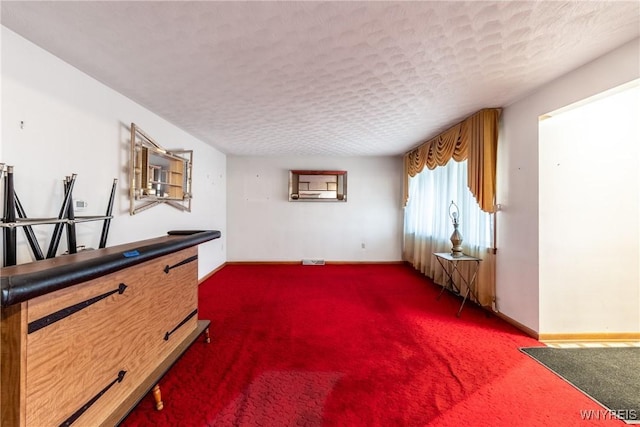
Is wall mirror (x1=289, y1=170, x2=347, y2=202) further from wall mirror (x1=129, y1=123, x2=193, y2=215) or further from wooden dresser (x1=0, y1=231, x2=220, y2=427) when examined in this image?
wooden dresser (x1=0, y1=231, x2=220, y2=427)

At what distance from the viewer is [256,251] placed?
550 cm

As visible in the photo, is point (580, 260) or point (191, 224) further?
point (191, 224)

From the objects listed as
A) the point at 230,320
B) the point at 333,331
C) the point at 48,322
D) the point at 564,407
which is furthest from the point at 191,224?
the point at 564,407

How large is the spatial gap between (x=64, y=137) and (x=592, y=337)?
4.74 metres

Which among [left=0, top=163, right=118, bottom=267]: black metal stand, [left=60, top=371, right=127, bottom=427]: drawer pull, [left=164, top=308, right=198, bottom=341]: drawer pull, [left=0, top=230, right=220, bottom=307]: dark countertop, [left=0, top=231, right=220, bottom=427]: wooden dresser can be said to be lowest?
[left=60, top=371, right=127, bottom=427]: drawer pull

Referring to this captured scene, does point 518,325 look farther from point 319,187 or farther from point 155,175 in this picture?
point 155,175

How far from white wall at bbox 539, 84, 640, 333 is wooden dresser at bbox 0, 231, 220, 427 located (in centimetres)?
319

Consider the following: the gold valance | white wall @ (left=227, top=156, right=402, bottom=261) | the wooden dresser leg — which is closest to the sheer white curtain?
the gold valance

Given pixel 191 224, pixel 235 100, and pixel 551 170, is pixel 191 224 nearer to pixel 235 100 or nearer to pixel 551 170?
pixel 235 100

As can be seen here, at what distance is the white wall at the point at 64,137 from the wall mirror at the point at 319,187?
2719 mm

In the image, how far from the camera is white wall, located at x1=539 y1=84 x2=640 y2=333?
7.72 feet

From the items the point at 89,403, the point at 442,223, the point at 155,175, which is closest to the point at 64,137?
the point at 155,175

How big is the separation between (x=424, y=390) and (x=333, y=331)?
→ 1.02 meters

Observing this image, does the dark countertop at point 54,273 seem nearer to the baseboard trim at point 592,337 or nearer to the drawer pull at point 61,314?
the drawer pull at point 61,314
